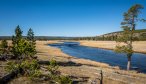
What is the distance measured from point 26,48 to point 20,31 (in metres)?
37.5

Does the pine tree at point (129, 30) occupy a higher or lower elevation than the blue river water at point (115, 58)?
higher

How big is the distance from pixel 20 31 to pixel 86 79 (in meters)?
44.6

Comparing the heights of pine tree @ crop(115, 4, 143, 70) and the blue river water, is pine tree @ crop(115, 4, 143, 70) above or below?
above

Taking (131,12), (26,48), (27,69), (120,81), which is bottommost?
(120,81)

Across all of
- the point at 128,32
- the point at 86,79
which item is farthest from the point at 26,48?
the point at 128,32

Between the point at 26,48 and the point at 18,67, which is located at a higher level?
the point at 26,48

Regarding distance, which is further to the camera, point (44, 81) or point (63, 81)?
point (44, 81)

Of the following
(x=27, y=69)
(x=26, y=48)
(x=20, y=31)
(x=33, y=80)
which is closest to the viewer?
(x=33, y=80)

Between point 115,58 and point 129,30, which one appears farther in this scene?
point 115,58

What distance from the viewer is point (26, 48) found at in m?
35.6

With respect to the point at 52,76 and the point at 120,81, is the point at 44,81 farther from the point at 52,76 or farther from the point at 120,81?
the point at 120,81

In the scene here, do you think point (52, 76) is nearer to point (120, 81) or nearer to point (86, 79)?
point (86, 79)

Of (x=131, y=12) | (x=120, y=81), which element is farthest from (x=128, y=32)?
(x=120, y=81)

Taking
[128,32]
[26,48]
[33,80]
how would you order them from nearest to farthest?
[33,80], [26,48], [128,32]
